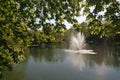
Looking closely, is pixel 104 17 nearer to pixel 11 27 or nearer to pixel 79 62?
pixel 11 27

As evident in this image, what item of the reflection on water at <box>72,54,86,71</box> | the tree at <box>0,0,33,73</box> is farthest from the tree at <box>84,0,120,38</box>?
the reflection on water at <box>72,54,86,71</box>

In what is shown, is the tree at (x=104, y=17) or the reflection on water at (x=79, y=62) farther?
the reflection on water at (x=79, y=62)

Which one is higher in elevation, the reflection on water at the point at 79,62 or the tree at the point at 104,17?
the tree at the point at 104,17

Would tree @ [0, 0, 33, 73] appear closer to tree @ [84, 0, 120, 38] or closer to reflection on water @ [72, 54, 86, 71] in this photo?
tree @ [84, 0, 120, 38]

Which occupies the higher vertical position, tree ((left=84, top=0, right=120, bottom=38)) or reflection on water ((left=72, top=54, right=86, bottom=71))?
tree ((left=84, top=0, right=120, bottom=38))

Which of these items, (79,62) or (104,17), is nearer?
(104,17)

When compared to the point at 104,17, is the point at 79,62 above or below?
below

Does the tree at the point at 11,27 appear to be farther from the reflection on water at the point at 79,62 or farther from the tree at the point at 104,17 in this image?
the reflection on water at the point at 79,62

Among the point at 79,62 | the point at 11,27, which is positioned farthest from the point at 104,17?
the point at 79,62

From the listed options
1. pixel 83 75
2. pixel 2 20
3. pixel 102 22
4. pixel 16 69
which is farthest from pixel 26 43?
pixel 16 69

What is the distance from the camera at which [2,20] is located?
4.81 m

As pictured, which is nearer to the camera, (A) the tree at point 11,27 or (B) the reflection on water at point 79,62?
(A) the tree at point 11,27

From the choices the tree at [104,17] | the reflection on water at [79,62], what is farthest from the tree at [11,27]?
the reflection on water at [79,62]

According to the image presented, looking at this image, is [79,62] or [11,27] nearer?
[11,27]
